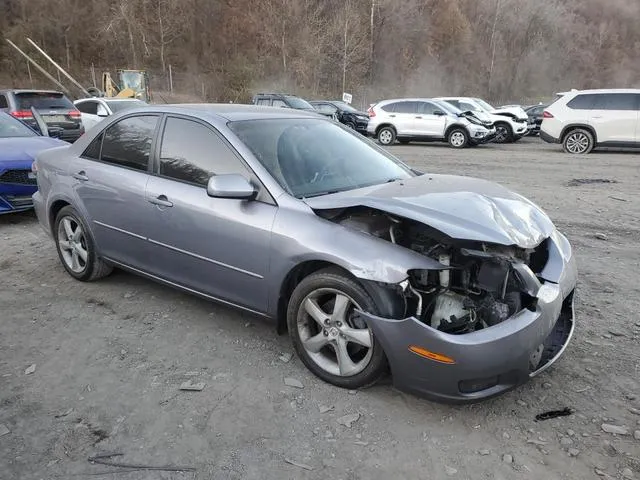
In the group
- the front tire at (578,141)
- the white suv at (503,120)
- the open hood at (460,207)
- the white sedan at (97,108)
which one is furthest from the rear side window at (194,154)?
the white suv at (503,120)

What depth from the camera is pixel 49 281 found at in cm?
471

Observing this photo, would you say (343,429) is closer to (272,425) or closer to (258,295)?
(272,425)

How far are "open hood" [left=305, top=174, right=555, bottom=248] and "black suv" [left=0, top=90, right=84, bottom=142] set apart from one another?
436 inches

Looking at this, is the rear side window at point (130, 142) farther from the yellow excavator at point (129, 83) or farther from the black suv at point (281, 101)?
the yellow excavator at point (129, 83)

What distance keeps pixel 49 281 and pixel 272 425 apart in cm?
301

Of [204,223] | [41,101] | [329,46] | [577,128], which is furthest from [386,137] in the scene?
[329,46]

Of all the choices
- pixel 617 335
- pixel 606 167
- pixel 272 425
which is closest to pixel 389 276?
pixel 272 425

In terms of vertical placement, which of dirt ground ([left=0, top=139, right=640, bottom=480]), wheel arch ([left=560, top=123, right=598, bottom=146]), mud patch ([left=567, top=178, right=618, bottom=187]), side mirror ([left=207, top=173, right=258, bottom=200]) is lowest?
dirt ground ([left=0, top=139, right=640, bottom=480])

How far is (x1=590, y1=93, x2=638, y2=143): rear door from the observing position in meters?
14.1

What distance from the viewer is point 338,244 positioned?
115 inches

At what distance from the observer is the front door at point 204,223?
328 centimetres

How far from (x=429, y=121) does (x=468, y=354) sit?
15.7 m

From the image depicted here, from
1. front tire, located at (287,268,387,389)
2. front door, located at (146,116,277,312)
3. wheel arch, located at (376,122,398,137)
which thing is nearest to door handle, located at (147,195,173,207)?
front door, located at (146,116,277,312)

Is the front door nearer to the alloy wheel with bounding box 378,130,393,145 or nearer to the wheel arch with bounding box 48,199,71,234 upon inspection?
the wheel arch with bounding box 48,199,71,234
